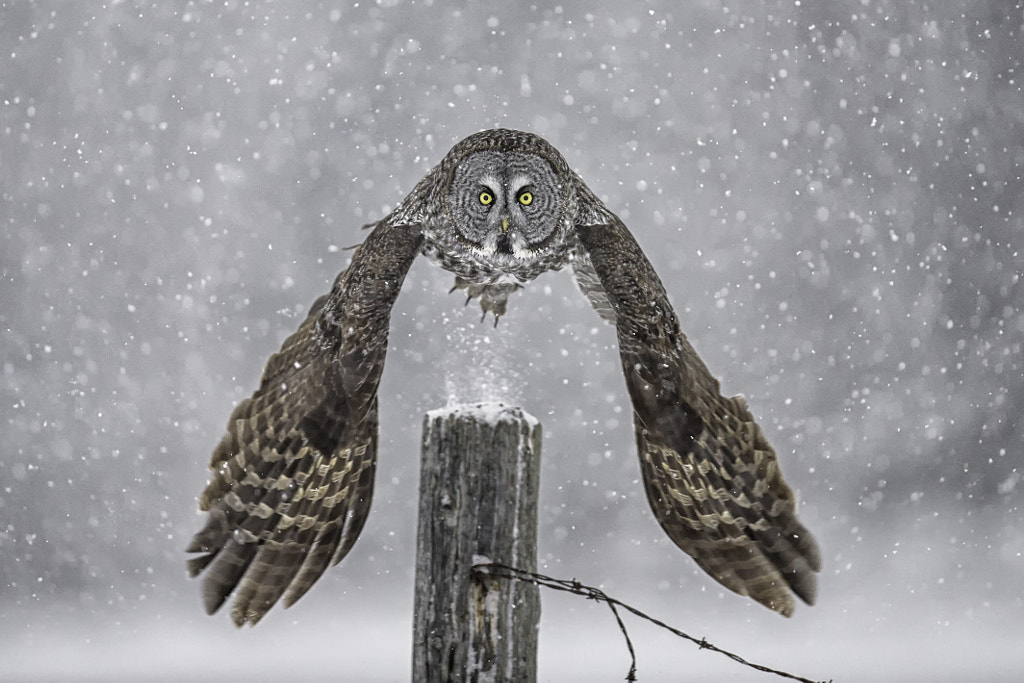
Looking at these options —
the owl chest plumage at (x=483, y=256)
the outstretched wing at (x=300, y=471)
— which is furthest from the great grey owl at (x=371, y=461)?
the owl chest plumage at (x=483, y=256)

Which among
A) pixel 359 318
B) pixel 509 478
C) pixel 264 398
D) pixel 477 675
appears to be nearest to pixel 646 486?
pixel 509 478

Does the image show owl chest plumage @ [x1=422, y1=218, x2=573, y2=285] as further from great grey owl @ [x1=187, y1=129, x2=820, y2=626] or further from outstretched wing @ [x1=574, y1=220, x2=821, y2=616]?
outstretched wing @ [x1=574, y1=220, x2=821, y2=616]

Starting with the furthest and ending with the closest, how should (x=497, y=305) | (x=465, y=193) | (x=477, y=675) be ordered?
(x=497, y=305)
(x=465, y=193)
(x=477, y=675)

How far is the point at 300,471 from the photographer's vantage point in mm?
2949

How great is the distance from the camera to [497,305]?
421 cm

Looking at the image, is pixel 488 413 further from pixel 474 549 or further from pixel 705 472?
pixel 705 472

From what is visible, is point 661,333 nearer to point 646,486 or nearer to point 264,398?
point 646,486

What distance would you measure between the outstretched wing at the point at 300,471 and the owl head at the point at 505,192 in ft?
2.03

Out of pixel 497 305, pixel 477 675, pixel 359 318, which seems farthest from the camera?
pixel 497 305

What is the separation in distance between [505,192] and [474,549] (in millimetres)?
1604

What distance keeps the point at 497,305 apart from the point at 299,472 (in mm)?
1531

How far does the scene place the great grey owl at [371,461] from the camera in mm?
2893

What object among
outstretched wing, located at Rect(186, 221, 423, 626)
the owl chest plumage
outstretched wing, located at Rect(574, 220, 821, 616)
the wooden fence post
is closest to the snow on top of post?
the wooden fence post

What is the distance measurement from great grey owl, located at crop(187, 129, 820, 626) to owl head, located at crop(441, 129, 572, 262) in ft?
1.36
